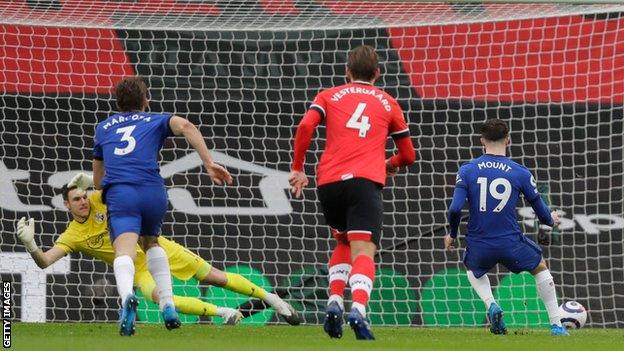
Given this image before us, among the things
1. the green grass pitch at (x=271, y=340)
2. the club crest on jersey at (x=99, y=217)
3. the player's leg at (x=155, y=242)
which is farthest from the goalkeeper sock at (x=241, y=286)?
the player's leg at (x=155, y=242)

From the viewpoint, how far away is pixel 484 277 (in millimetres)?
9328

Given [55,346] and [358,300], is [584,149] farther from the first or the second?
[55,346]

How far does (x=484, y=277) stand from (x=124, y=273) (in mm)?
2729

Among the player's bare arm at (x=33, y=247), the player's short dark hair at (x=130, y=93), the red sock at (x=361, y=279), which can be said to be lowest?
the red sock at (x=361, y=279)

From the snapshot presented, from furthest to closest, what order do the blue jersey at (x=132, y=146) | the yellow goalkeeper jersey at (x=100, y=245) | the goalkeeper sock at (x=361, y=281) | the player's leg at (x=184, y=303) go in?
the yellow goalkeeper jersey at (x=100, y=245)
the player's leg at (x=184, y=303)
the blue jersey at (x=132, y=146)
the goalkeeper sock at (x=361, y=281)

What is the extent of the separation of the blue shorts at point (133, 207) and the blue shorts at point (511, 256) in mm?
2292

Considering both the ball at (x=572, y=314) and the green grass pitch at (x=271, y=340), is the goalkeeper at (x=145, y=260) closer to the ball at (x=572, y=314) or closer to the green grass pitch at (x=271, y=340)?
the green grass pitch at (x=271, y=340)

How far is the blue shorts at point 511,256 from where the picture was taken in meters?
9.11

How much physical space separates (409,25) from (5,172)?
3725 millimetres

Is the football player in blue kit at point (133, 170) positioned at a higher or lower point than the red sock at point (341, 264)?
higher

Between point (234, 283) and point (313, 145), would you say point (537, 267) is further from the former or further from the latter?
point (313, 145)

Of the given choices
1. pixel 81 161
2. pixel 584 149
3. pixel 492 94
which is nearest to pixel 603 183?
pixel 584 149

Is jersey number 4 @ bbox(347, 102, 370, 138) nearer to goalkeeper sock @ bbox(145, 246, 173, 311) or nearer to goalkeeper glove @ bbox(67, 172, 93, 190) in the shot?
goalkeeper sock @ bbox(145, 246, 173, 311)

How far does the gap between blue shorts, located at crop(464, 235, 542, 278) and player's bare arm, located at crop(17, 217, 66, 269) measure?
9.57ft
